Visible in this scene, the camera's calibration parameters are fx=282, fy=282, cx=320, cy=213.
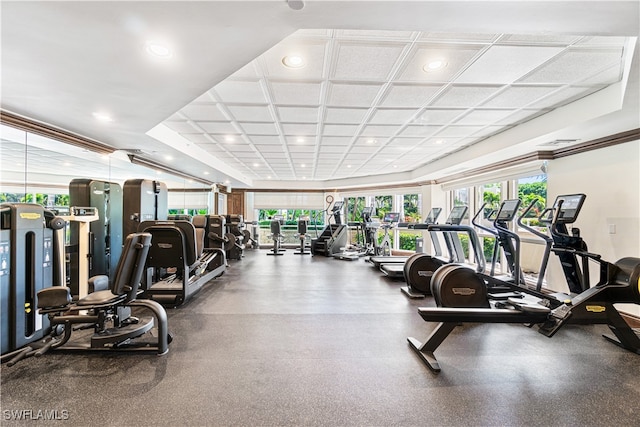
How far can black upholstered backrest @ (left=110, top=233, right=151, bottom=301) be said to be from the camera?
2.47 metres

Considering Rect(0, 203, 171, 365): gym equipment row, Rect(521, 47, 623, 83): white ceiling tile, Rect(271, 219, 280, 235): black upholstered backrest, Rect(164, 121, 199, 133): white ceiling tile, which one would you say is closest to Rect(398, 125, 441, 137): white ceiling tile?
Rect(521, 47, 623, 83): white ceiling tile

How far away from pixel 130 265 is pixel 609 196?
580 cm

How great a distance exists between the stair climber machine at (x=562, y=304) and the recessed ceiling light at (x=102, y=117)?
4.23 meters

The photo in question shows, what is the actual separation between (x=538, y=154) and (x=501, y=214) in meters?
1.54

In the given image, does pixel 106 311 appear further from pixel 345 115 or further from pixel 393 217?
pixel 393 217

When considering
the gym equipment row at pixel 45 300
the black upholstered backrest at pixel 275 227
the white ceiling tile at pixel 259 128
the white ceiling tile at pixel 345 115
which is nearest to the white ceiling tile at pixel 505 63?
the white ceiling tile at pixel 345 115

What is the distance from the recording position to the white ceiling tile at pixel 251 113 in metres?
3.77

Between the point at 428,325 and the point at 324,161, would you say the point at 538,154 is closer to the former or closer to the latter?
the point at 428,325

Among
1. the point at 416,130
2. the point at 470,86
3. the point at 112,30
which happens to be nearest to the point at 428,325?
Answer: the point at 470,86

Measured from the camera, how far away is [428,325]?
335 cm

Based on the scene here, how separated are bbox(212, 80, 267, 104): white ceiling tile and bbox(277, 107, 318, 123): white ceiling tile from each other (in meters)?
0.38

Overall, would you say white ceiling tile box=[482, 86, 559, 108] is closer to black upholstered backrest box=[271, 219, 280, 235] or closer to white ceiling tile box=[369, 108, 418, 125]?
white ceiling tile box=[369, 108, 418, 125]

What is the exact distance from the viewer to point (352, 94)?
337 cm

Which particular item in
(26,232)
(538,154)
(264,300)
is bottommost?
(264,300)
